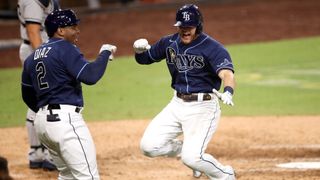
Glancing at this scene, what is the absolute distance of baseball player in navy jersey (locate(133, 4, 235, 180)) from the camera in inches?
273

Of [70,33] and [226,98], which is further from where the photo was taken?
[226,98]

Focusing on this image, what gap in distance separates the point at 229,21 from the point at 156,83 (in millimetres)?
7379

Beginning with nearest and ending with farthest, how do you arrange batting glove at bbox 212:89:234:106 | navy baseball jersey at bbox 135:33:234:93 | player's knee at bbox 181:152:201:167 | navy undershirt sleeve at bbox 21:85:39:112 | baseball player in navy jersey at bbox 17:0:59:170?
batting glove at bbox 212:89:234:106 < navy undershirt sleeve at bbox 21:85:39:112 < player's knee at bbox 181:152:201:167 < navy baseball jersey at bbox 135:33:234:93 < baseball player in navy jersey at bbox 17:0:59:170

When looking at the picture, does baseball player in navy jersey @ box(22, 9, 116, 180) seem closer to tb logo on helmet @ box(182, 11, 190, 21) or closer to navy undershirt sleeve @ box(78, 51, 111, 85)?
navy undershirt sleeve @ box(78, 51, 111, 85)

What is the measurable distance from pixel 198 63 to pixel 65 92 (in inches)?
56.9

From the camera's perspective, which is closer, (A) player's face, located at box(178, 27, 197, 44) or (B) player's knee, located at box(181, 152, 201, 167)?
(B) player's knee, located at box(181, 152, 201, 167)

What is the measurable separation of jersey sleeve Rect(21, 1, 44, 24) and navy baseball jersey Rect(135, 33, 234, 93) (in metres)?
1.68

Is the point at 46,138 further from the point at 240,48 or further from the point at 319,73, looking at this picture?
the point at 240,48

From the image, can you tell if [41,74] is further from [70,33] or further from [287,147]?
[287,147]

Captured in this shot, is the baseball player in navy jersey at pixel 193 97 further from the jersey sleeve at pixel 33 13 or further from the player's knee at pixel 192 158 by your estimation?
the jersey sleeve at pixel 33 13

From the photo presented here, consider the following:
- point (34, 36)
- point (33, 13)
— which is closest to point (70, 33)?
point (34, 36)

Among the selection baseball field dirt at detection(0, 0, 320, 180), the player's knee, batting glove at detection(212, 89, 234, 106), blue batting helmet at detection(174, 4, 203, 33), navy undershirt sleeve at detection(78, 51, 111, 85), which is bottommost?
baseball field dirt at detection(0, 0, 320, 180)

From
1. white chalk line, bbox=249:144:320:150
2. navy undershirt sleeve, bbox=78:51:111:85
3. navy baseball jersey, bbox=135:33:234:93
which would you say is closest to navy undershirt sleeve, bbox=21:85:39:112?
navy undershirt sleeve, bbox=78:51:111:85

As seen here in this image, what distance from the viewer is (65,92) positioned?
6.28 metres
